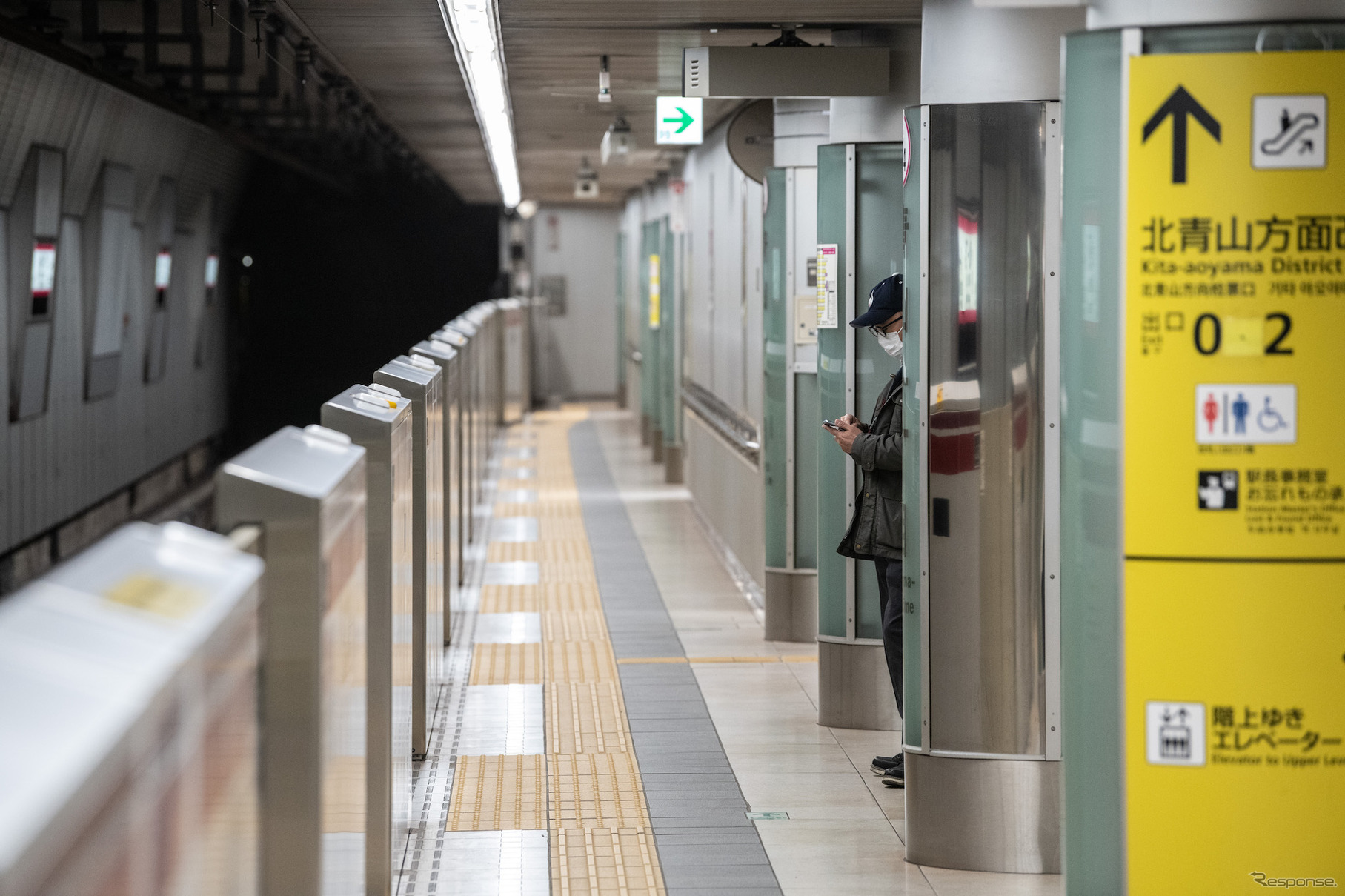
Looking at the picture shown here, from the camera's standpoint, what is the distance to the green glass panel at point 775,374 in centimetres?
710

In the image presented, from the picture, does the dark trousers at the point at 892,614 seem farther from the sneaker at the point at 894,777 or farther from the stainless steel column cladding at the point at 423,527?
the stainless steel column cladding at the point at 423,527

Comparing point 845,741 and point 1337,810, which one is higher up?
point 1337,810

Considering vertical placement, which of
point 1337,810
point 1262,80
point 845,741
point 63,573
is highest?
point 1262,80

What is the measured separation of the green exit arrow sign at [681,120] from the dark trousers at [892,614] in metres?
3.30

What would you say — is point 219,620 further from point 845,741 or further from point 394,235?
point 394,235

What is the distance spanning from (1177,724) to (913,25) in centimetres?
330

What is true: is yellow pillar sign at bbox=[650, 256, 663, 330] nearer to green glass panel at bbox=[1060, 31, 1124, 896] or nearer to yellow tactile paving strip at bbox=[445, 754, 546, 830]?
yellow tactile paving strip at bbox=[445, 754, 546, 830]

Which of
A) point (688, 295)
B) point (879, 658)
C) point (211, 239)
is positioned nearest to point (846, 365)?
point (879, 658)

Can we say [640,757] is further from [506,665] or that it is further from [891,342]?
[891,342]

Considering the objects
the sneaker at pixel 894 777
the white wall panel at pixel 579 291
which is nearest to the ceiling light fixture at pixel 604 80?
the sneaker at pixel 894 777

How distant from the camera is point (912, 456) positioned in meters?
4.40

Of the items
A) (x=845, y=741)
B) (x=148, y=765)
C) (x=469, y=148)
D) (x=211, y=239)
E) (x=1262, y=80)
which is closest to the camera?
(x=148, y=765)

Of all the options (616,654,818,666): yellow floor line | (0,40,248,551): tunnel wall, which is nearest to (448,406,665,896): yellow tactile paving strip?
(616,654,818,666): yellow floor line

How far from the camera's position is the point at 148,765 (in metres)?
1.52
